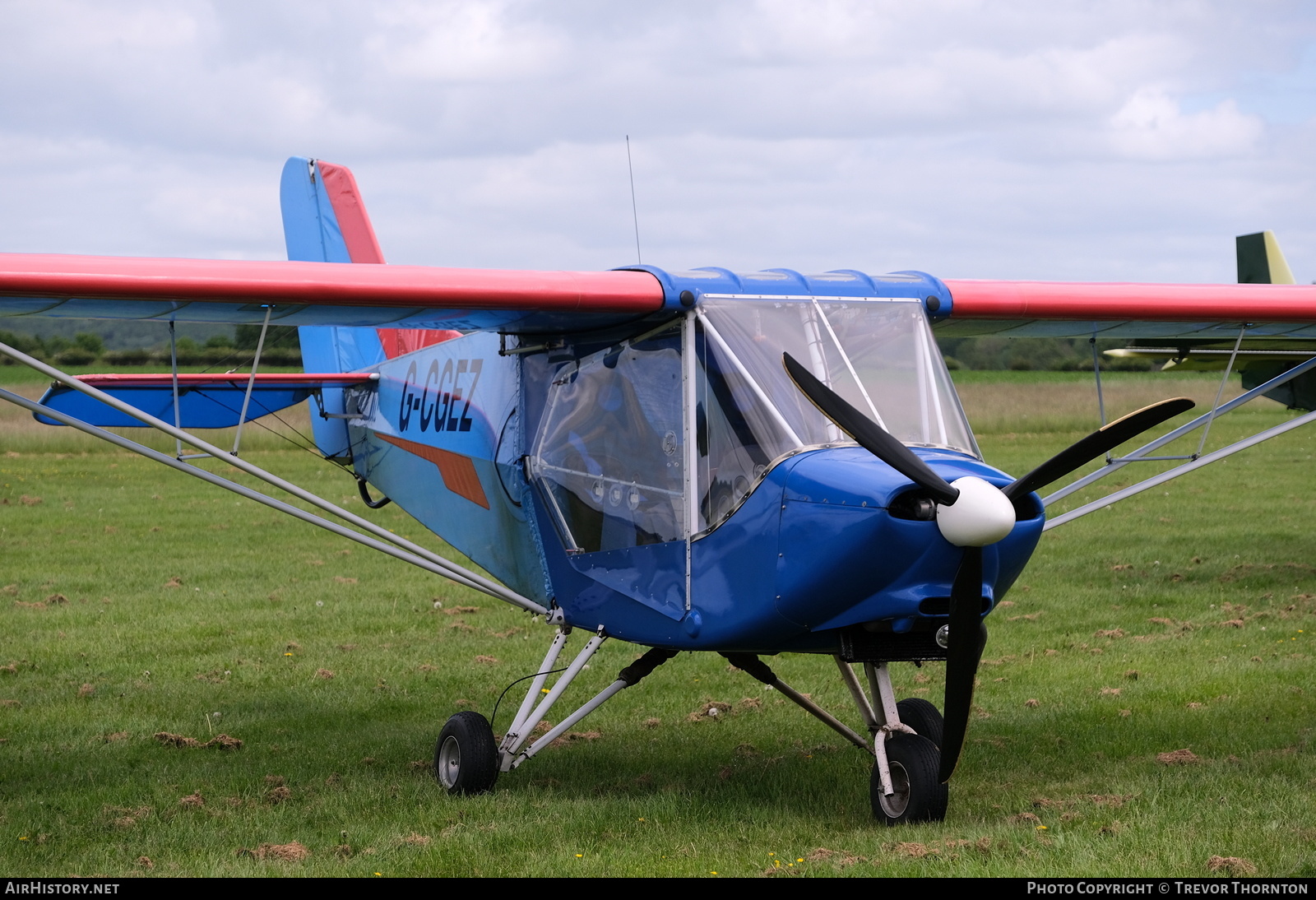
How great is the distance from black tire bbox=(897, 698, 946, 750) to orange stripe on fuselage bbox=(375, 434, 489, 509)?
2.78 meters

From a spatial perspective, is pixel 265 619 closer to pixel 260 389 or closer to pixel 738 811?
pixel 260 389

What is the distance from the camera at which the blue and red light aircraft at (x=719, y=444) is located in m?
5.26

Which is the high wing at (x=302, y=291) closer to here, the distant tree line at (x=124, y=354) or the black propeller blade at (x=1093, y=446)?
the black propeller blade at (x=1093, y=446)

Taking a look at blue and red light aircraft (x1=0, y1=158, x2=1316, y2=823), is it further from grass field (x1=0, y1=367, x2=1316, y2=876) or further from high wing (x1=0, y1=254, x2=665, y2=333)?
grass field (x1=0, y1=367, x2=1316, y2=876)

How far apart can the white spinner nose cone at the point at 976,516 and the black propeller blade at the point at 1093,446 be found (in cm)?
20

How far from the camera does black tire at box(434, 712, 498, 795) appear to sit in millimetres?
6777

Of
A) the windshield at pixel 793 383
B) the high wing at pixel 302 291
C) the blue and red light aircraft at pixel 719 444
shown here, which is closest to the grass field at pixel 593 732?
the blue and red light aircraft at pixel 719 444

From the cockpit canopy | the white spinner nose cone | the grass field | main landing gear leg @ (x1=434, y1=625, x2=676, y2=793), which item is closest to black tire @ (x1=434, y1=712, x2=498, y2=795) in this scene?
main landing gear leg @ (x1=434, y1=625, x2=676, y2=793)

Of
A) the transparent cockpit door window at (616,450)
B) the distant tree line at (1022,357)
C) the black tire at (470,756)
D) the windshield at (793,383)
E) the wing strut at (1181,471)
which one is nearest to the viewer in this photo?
the windshield at (793,383)

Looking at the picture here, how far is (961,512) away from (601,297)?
2.15 metres

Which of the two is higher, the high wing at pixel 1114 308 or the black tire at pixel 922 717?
the high wing at pixel 1114 308

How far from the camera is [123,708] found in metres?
8.80
